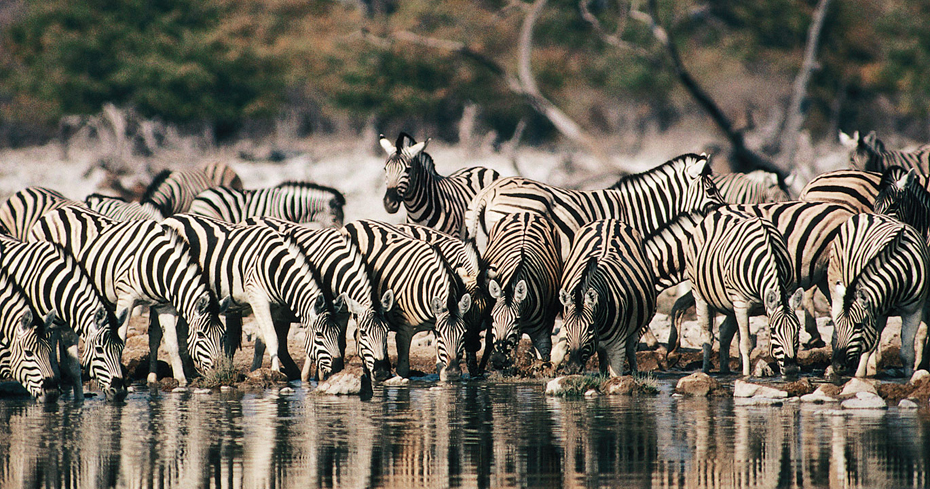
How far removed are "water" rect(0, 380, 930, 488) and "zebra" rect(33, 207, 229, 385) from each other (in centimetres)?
82

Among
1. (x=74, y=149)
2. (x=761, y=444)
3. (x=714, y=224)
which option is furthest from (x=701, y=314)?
(x=74, y=149)

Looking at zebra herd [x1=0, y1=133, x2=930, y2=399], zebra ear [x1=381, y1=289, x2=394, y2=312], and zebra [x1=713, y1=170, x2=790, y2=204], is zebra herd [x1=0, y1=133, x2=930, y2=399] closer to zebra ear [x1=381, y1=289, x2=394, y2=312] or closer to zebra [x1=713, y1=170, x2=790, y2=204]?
zebra ear [x1=381, y1=289, x2=394, y2=312]

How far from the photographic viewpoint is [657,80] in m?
42.4

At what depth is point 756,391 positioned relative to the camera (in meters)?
10.7

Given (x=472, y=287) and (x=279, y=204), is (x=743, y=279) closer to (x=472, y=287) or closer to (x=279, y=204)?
(x=472, y=287)

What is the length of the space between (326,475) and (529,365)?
548 cm

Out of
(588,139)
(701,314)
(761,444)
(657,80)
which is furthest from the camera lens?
(657,80)

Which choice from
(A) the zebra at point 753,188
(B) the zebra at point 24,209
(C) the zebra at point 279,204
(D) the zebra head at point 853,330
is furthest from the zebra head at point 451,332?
(B) the zebra at point 24,209

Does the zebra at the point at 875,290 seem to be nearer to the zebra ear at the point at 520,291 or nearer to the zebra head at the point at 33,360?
the zebra ear at the point at 520,291

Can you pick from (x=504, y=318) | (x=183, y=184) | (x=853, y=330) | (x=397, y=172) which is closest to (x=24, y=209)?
(x=183, y=184)

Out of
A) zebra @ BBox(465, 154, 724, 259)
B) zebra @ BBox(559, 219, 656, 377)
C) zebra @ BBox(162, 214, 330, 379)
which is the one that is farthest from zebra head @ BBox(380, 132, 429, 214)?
zebra @ BBox(559, 219, 656, 377)

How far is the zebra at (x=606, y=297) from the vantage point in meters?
11.0

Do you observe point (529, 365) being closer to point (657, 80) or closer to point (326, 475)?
point (326, 475)

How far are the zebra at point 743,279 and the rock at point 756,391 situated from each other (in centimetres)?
75
